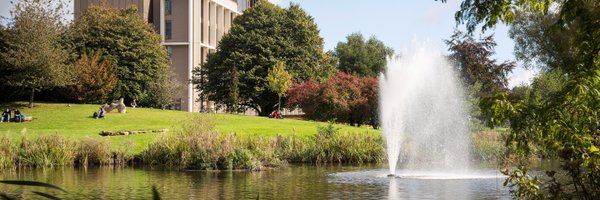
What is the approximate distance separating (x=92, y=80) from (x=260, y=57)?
51.2ft

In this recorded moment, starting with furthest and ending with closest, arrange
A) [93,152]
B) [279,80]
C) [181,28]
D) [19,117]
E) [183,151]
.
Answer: [181,28], [279,80], [19,117], [93,152], [183,151]

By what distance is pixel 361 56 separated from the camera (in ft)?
307

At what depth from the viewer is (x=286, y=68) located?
65.6 m

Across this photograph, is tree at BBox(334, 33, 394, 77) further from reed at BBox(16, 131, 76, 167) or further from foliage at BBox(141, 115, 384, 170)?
reed at BBox(16, 131, 76, 167)

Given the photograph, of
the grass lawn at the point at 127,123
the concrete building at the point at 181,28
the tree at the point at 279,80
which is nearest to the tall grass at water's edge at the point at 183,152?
the grass lawn at the point at 127,123

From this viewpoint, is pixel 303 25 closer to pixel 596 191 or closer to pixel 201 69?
pixel 201 69

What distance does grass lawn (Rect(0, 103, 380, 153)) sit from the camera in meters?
39.1

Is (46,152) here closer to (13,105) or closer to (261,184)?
(261,184)

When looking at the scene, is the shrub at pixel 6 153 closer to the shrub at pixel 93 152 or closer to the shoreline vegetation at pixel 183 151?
the shoreline vegetation at pixel 183 151

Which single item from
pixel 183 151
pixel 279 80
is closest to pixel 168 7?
pixel 279 80

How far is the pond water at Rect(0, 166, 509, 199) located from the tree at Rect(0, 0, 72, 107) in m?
25.3

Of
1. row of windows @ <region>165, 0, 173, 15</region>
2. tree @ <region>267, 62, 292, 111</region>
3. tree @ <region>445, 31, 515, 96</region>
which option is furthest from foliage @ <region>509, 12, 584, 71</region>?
row of windows @ <region>165, 0, 173, 15</region>

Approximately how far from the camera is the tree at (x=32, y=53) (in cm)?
4934

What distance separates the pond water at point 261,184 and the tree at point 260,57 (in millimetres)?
36716
